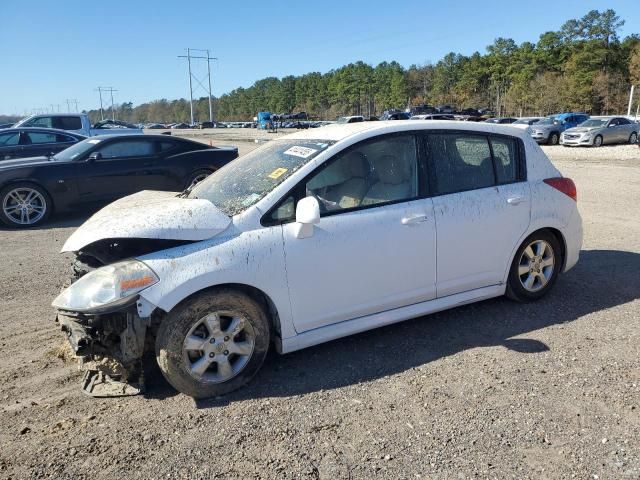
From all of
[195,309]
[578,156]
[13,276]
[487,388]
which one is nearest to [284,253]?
[195,309]

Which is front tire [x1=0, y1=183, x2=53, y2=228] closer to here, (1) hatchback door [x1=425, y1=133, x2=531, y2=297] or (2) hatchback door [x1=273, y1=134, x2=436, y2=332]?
(2) hatchback door [x1=273, y1=134, x2=436, y2=332]

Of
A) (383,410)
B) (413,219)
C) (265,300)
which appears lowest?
(383,410)

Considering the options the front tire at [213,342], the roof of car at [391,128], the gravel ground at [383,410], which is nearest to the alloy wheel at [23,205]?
the gravel ground at [383,410]

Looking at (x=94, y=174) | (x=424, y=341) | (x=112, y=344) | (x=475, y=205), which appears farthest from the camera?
(x=94, y=174)

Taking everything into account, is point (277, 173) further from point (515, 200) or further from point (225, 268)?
point (515, 200)

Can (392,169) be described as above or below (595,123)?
below

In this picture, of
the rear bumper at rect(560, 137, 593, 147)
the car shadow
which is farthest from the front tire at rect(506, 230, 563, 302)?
the rear bumper at rect(560, 137, 593, 147)

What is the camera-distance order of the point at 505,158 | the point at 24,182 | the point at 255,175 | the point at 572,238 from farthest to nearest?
the point at 24,182
the point at 572,238
the point at 505,158
the point at 255,175

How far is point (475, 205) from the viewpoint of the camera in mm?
4164

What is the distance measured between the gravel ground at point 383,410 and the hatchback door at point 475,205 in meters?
0.49

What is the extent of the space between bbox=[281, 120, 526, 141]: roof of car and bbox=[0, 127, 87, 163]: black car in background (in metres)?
10.6

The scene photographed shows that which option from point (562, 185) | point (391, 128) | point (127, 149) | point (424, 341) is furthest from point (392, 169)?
point (127, 149)

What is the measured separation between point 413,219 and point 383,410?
1.41m

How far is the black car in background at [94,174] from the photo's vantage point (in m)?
8.60
